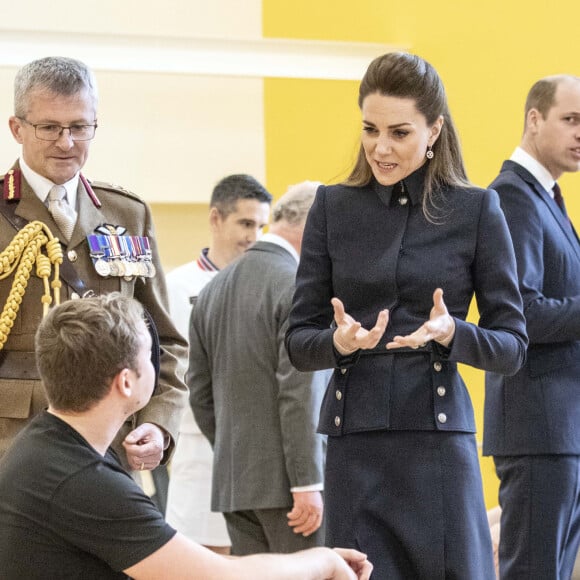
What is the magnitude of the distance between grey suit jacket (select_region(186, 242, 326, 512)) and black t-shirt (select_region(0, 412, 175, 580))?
170 cm

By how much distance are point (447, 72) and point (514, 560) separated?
353cm

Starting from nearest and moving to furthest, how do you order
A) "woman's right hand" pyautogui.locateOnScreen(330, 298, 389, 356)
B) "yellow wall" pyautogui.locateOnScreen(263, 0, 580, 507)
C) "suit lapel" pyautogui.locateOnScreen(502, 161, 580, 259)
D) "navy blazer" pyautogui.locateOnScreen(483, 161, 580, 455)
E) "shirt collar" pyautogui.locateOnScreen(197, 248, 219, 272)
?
1. "woman's right hand" pyautogui.locateOnScreen(330, 298, 389, 356)
2. "navy blazer" pyautogui.locateOnScreen(483, 161, 580, 455)
3. "suit lapel" pyautogui.locateOnScreen(502, 161, 580, 259)
4. "shirt collar" pyautogui.locateOnScreen(197, 248, 219, 272)
5. "yellow wall" pyautogui.locateOnScreen(263, 0, 580, 507)

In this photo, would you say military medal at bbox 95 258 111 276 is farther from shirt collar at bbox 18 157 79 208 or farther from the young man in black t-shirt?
the young man in black t-shirt

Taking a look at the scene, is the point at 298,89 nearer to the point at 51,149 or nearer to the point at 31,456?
the point at 51,149

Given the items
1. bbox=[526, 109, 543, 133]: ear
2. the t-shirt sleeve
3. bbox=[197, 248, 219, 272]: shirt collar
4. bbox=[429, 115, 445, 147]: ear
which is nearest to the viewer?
the t-shirt sleeve

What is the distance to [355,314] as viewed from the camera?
2.25m

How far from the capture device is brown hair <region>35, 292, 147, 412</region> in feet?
6.23

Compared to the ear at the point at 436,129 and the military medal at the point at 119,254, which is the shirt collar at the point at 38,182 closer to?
the military medal at the point at 119,254

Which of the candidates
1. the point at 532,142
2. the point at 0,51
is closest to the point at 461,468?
the point at 532,142

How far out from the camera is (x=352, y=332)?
6.72ft

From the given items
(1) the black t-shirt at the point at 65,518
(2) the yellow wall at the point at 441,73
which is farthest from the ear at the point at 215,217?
(1) the black t-shirt at the point at 65,518

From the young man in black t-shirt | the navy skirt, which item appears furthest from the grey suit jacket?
the young man in black t-shirt

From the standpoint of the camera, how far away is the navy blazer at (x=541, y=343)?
9.44ft

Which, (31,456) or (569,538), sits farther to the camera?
(569,538)
